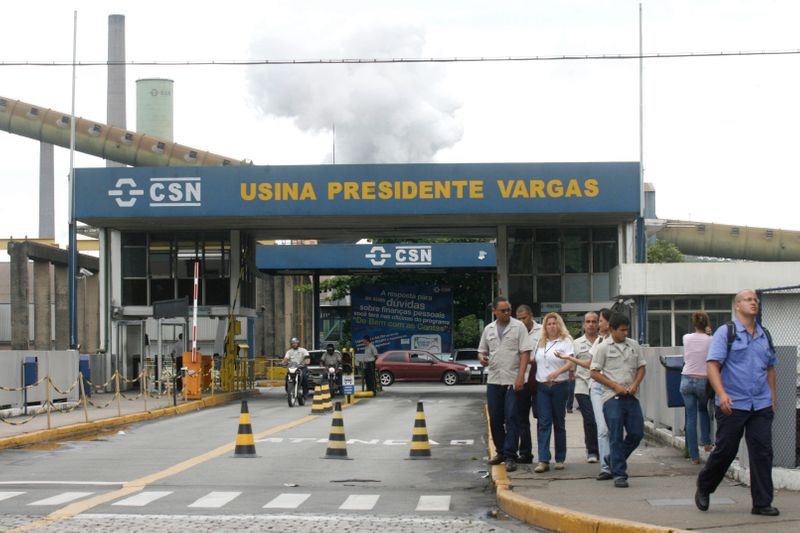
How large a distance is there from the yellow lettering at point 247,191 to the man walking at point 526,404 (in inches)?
893

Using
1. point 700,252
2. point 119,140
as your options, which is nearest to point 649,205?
point 700,252

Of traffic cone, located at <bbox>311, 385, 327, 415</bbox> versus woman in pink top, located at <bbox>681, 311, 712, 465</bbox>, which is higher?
→ woman in pink top, located at <bbox>681, 311, 712, 465</bbox>

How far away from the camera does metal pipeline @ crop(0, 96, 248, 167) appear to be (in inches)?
2340

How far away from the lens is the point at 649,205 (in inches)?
2960

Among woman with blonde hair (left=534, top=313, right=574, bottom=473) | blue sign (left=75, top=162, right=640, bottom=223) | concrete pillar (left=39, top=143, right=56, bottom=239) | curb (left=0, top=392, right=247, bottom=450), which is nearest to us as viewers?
woman with blonde hair (left=534, top=313, right=574, bottom=473)

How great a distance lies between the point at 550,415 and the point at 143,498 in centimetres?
446

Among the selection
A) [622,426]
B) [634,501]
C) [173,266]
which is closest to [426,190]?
[173,266]

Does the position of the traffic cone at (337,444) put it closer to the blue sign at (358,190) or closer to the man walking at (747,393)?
the man walking at (747,393)

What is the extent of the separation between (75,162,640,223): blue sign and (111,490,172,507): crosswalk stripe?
24.1 m

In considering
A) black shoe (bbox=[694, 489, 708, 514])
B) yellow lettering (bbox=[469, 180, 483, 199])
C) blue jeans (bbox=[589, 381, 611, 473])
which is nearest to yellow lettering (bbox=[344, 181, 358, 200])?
yellow lettering (bbox=[469, 180, 483, 199])

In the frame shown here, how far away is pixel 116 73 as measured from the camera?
3435 inches

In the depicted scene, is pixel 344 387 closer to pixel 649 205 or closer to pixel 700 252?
pixel 700 252

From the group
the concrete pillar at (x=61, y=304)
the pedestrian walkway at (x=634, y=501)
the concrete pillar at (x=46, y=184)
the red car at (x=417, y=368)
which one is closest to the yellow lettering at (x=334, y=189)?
the red car at (x=417, y=368)

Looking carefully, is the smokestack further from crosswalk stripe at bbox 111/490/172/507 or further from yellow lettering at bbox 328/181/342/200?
crosswalk stripe at bbox 111/490/172/507
